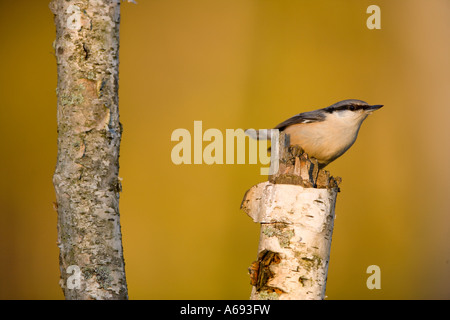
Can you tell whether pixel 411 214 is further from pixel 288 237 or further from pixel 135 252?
pixel 288 237

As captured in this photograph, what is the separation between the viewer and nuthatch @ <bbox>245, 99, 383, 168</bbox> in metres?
2.03

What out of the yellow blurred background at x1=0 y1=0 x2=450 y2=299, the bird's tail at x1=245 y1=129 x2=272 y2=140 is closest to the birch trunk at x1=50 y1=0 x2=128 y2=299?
the bird's tail at x1=245 y1=129 x2=272 y2=140

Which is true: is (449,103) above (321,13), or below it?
below

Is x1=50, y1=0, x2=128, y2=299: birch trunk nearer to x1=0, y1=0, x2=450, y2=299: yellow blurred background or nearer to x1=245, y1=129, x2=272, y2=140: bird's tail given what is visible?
x1=245, y1=129, x2=272, y2=140: bird's tail

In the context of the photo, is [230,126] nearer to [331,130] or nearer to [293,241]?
[331,130]

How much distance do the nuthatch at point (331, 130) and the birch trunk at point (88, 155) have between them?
0.87m

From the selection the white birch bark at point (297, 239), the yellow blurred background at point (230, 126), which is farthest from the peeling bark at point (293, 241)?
the yellow blurred background at point (230, 126)

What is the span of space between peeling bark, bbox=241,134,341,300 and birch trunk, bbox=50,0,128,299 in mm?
493

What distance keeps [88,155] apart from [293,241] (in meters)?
0.74

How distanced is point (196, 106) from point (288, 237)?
219cm

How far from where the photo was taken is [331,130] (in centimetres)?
203

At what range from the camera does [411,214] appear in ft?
12.5

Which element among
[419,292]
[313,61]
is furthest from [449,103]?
[419,292]
